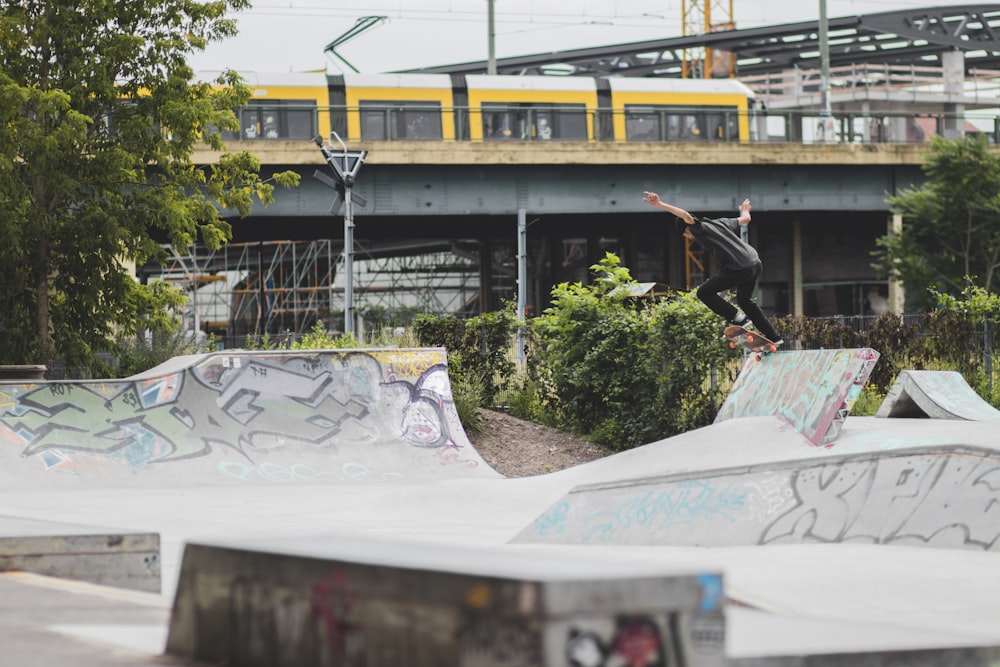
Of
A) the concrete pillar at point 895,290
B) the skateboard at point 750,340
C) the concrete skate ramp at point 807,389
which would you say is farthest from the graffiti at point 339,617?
the concrete pillar at point 895,290

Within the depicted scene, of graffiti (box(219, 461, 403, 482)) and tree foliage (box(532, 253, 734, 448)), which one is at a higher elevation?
tree foliage (box(532, 253, 734, 448))

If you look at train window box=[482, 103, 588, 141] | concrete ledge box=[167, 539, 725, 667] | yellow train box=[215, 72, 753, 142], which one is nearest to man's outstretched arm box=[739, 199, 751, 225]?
concrete ledge box=[167, 539, 725, 667]

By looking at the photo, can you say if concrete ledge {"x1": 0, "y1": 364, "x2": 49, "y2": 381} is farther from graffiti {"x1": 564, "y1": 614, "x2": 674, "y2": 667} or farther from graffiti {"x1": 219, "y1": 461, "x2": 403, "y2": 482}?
graffiti {"x1": 564, "y1": 614, "x2": 674, "y2": 667}

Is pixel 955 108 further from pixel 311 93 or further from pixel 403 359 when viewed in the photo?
pixel 403 359

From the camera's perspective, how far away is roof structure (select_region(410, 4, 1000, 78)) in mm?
62031

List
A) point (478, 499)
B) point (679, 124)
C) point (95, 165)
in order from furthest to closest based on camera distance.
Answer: point (679, 124) → point (95, 165) → point (478, 499)

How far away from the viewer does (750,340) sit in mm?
15000

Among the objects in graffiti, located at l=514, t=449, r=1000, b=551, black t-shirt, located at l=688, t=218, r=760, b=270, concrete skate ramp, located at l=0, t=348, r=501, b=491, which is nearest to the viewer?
graffiti, located at l=514, t=449, r=1000, b=551

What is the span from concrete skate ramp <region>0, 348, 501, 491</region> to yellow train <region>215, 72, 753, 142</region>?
17.1 meters

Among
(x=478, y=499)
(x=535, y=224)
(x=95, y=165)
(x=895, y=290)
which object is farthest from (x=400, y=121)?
(x=478, y=499)

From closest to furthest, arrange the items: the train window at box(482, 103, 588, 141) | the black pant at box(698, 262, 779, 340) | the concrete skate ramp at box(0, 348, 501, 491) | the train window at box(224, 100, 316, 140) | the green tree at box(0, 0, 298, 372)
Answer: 1. the black pant at box(698, 262, 779, 340)
2. the concrete skate ramp at box(0, 348, 501, 491)
3. the green tree at box(0, 0, 298, 372)
4. the train window at box(224, 100, 316, 140)
5. the train window at box(482, 103, 588, 141)

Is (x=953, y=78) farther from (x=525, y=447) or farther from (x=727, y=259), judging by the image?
(x=727, y=259)

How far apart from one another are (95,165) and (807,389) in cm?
Result: 1113

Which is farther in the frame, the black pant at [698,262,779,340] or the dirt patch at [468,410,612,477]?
the dirt patch at [468,410,612,477]
